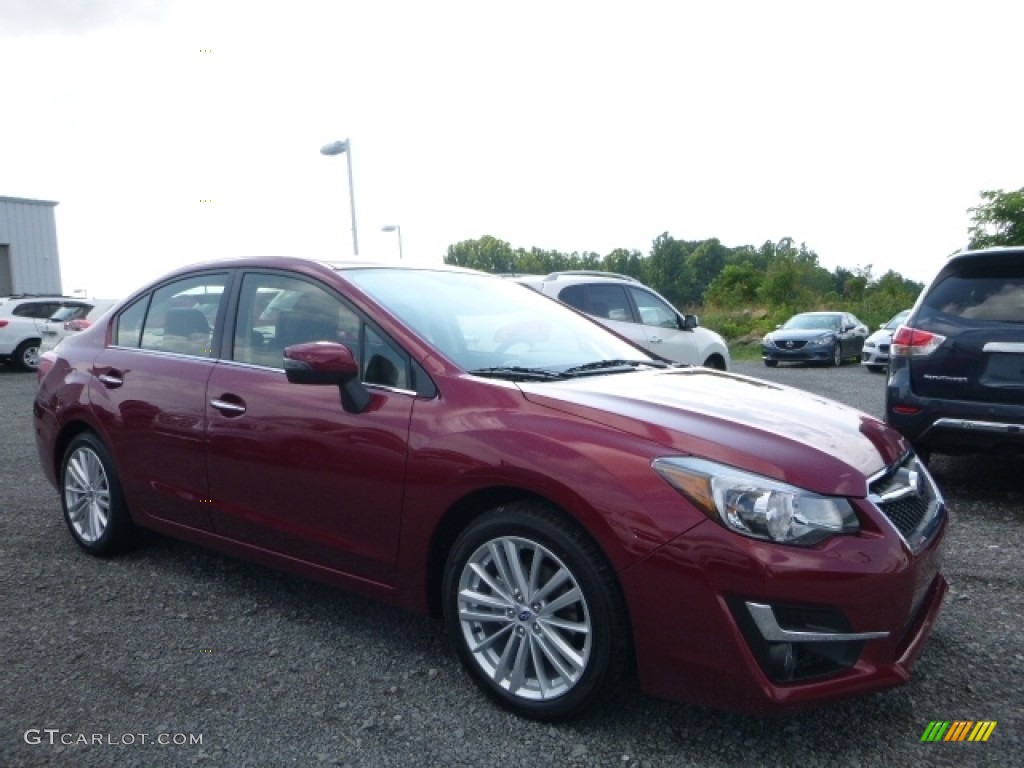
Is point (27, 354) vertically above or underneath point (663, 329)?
underneath

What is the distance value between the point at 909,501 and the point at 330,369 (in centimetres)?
203

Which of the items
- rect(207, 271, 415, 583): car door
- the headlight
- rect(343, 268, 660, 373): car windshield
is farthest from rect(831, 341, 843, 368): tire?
Answer: the headlight

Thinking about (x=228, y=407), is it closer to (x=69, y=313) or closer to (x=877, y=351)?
Result: (x=69, y=313)

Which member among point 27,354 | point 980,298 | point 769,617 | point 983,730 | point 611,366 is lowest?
point 983,730

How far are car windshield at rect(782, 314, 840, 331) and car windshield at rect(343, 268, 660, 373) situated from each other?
19708mm

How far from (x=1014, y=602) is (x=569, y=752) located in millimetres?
→ 2410

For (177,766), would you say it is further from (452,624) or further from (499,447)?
(499,447)

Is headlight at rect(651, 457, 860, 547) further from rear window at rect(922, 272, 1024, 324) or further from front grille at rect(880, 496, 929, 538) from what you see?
rear window at rect(922, 272, 1024, 324)

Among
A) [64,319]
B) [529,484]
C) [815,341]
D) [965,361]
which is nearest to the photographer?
[529,484]

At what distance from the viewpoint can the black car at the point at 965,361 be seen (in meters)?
5.51

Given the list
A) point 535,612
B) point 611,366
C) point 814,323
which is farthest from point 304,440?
point 814,323

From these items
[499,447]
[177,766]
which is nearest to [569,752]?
[499,447]

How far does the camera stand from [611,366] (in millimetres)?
3887

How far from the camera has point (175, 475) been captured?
4.17 m
